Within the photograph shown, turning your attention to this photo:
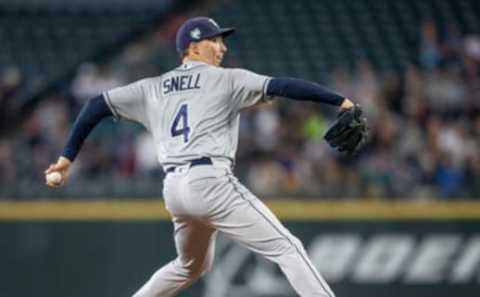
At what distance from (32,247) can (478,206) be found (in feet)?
11.7

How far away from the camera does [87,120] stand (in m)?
5.95

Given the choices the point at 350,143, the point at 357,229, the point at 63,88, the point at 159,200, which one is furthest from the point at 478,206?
the point at 63,88

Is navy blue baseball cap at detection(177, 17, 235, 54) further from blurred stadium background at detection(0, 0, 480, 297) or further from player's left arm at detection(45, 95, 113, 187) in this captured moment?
blurred stadium background at detection(0, 0, 480, 297)

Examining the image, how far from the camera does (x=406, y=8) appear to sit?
491 inches

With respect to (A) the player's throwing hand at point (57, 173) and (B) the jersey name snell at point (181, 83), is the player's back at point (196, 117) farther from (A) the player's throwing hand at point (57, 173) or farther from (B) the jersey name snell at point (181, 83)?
(A) the player's throwing hand at point (57, 173)

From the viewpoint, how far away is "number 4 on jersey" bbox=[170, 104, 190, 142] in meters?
5.75

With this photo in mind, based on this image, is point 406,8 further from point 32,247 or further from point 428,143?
point 32,247

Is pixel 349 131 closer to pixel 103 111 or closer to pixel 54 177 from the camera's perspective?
pixel 103 111

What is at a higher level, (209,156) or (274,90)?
(274,90)

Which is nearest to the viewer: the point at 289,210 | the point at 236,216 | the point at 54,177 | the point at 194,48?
the point at 236,216

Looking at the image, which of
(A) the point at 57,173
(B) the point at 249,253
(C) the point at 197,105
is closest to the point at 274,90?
(C) the point at 197,105

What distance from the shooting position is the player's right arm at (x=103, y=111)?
5.92m

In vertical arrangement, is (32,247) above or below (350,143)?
below

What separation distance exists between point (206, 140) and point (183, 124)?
150 mm
